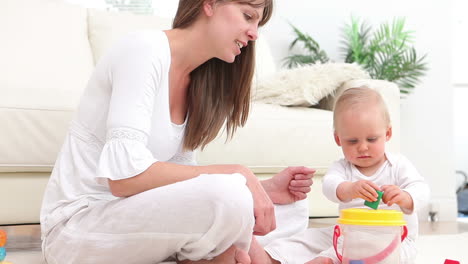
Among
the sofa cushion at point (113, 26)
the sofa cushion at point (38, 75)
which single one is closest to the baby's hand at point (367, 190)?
the sofa cushion at point (38, 75)

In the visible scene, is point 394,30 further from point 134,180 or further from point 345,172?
point 134,180

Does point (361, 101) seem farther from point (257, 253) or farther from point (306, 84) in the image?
point (306, 84)

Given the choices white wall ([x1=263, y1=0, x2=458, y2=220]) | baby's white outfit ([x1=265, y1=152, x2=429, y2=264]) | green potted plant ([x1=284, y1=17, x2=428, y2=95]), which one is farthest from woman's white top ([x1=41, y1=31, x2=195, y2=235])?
white wall ([x1=263, y1=0, x2=458, y2=220])

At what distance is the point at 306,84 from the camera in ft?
8.54

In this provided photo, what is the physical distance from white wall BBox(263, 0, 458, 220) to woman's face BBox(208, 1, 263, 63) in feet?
7.84

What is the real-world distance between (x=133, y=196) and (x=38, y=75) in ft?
4.91

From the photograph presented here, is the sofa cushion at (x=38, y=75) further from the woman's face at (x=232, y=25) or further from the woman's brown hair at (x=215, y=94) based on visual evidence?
the woman's face at (x=232, y=25)

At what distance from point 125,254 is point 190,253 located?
139 mm

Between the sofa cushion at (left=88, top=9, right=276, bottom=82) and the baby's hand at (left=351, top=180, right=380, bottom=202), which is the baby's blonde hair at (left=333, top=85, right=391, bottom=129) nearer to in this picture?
the baby's hand at (left=351, top=180, right=380, bottom=202)

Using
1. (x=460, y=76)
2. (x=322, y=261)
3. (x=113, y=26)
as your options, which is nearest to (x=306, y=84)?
(x=113, y=26)

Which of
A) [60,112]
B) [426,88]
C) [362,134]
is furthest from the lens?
[426,88]

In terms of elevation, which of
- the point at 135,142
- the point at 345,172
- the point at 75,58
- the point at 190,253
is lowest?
the point at 190,253

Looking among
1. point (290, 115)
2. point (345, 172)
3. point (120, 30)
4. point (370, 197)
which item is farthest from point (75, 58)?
point (370, 197)

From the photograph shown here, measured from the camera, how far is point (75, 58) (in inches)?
109
